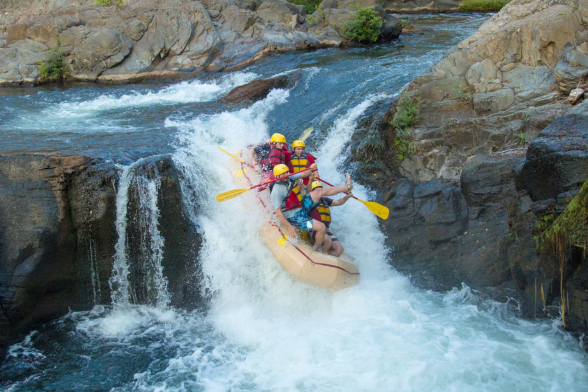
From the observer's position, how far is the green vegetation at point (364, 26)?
13875mm

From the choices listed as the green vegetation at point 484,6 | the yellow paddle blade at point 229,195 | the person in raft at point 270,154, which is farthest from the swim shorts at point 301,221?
the green vegetation at point 484,6

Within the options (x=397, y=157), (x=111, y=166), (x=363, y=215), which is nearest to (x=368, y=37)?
(x=397, y=157)

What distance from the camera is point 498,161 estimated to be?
549 centimetres

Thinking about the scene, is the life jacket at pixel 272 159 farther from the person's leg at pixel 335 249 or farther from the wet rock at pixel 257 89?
the wet rock at pixel 257 89

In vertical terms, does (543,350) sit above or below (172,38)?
below

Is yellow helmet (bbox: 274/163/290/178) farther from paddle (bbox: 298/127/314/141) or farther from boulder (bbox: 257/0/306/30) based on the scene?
boulder (bbox: 257/0/306/30)

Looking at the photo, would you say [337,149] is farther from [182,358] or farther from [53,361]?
[53,361]

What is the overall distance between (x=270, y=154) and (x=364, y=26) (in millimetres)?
9345

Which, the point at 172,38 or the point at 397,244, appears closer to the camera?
the point at 397,244

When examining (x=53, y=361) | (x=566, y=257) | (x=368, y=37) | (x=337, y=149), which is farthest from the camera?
(x=368, y=37)

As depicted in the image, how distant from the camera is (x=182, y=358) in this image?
468cm

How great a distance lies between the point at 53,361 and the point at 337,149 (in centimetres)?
514

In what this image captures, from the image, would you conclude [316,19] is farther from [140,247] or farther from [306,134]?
[140,247]

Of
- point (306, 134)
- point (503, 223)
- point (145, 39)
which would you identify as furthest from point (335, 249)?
point (145, 39)
